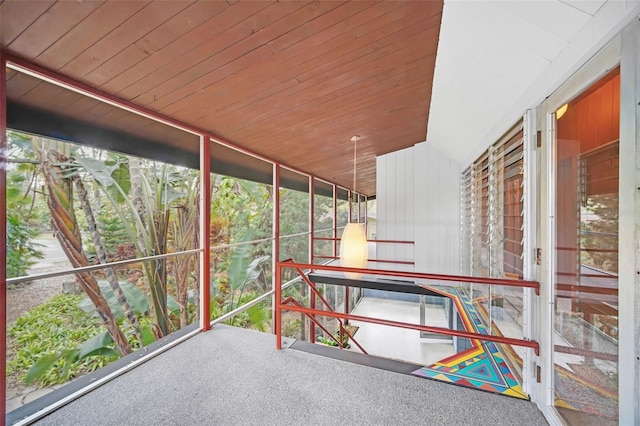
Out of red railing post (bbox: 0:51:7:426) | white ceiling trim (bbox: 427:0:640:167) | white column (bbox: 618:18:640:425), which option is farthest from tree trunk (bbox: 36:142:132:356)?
white column (bbox: 618:18:640:425)

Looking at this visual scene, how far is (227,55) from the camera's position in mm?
1747

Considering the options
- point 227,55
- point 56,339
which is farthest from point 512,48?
point 56,339

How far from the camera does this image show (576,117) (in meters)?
1.38

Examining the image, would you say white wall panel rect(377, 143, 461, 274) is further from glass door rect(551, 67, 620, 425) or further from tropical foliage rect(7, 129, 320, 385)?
glass door rect(551, 67, 620, 425)

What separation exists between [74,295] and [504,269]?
4867mm

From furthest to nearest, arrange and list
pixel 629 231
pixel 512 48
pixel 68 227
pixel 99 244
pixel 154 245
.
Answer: pixel 154 245, pixel 99 244, pixel 68 227, pixel 512 48, pixel 629 231

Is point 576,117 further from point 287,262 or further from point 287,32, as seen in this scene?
point 287,262

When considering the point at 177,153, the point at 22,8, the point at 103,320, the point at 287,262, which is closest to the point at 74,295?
the point at 103,320

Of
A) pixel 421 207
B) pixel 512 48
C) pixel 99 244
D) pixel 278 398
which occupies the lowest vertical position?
pixel 278 398

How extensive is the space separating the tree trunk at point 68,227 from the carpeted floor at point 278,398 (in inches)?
53.4

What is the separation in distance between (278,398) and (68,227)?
304 centimetres

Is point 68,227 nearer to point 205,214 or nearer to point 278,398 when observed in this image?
point 205,214

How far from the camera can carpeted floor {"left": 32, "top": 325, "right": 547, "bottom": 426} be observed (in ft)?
5.54

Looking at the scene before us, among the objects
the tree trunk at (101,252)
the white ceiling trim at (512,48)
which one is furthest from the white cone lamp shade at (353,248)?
the tree trunk at (101,252)
